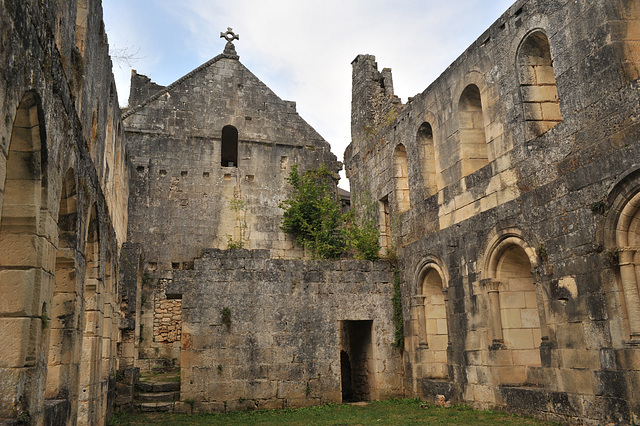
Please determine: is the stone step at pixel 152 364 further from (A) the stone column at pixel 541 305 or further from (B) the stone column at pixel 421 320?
(A) the stone column at pixel 541 305

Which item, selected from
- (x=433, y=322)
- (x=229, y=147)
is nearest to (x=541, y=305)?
(x=433, y=322)

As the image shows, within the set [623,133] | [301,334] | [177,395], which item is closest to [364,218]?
[301,334]

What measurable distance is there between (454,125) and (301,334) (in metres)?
5.89

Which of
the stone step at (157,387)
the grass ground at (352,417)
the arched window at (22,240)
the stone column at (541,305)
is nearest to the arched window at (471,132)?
the stone column at (541,305)

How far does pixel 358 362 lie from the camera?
14648mm

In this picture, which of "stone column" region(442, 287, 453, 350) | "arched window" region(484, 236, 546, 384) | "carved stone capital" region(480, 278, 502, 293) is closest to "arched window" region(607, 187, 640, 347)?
"arched window" region(484, 236, 546, 384)

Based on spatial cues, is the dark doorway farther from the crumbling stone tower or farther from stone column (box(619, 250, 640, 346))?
stone column (box(619, 250, 640, 346))

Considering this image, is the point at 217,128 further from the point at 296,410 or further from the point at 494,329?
the point at 494,329

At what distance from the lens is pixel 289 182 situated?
58.6 feet

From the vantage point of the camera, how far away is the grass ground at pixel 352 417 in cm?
973

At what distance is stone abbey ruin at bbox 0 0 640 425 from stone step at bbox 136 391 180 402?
0.31ft

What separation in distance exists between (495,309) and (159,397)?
750 cm

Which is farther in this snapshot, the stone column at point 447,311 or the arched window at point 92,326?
the stone column at point 447,311

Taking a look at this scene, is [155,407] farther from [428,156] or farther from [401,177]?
[428,156]
